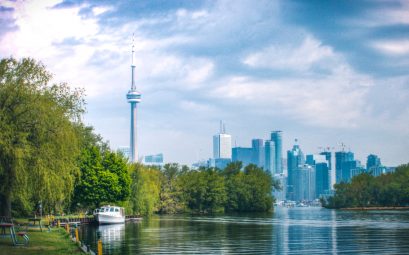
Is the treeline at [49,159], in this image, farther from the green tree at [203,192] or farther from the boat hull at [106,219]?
the green tree at [203,192]

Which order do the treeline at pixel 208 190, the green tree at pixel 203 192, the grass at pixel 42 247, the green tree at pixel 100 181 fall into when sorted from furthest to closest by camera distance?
the green tree at pixel 203 192 < the treeline at pixel 208 190 < the green tree at pixel 100 181 < the grass at pixel 42 247

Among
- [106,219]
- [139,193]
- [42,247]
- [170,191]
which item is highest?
[170,191]

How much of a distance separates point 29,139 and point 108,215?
37.9 m

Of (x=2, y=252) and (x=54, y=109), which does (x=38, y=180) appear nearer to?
(x=54, y=109)

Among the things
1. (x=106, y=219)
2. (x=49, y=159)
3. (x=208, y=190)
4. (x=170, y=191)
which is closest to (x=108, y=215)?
(x=106, y=219)

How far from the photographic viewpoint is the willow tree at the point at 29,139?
54969mm

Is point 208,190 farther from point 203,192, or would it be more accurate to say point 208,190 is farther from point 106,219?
point 106,219

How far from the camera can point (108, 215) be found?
9356cm

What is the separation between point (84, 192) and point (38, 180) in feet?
157

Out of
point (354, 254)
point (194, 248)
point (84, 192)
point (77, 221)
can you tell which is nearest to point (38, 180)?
point (194, 248)

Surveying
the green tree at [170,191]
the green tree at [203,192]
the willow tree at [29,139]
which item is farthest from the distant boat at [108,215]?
the green tree at [203,192]

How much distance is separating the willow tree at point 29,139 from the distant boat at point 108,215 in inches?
1253

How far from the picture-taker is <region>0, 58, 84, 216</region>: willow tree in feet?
180

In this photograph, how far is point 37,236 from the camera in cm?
5478
